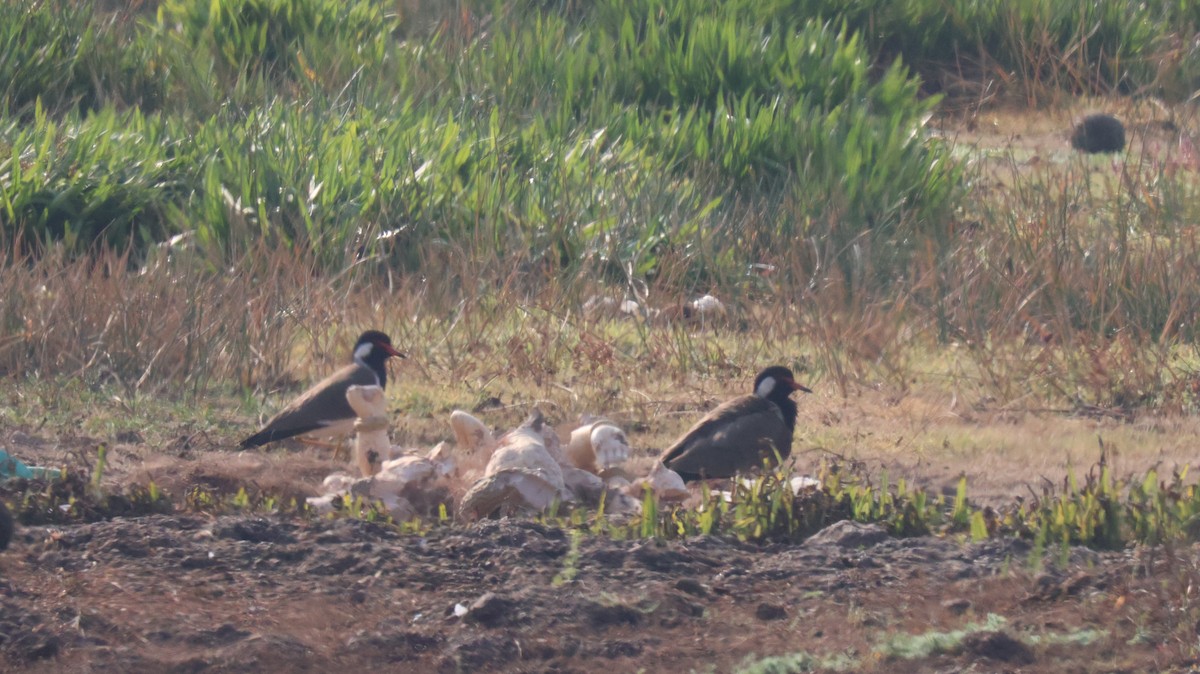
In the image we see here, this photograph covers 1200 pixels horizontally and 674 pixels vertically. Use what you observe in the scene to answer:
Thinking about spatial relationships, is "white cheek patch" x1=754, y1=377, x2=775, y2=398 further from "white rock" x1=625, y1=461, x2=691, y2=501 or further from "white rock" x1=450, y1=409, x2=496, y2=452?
"white rock" x1=450, y1=409, x2=496, y2=452

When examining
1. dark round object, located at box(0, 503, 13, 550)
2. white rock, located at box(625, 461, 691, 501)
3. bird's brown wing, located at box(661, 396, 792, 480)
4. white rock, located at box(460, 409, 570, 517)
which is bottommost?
bird's brown wing, located at box(661, 396, 792, 480)

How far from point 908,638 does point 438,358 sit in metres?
4.71

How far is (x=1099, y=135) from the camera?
1416cm

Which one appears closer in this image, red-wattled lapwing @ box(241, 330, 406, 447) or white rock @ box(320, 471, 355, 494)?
white rock @ box(320, 471, 355, 494)

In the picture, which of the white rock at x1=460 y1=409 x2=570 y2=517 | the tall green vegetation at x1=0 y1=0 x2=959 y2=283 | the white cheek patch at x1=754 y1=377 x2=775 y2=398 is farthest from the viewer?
the tall green vegetation at x1=0 y1=0 x2=959 y2=283

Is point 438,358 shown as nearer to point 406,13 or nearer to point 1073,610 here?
point 1073,610

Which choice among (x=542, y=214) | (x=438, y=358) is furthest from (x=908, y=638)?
(x=542, y=214)

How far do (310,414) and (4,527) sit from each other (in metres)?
2.32

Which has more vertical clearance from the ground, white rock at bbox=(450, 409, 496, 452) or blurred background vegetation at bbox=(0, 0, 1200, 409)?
white rock at bbox=(450, 409, 496, 452)

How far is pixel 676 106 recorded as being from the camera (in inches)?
476

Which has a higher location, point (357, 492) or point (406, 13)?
point (357, 492)

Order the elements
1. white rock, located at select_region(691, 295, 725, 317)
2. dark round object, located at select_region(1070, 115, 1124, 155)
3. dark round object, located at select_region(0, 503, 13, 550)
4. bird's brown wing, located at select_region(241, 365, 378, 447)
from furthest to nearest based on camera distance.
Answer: dark round object, located at select_region(1070, 115, 1124, 155) → white rock, located at select_region(691, 295, 725, 317) → bird's brown wing, located at select_region(241, 365, 378, 447) → dark round object, located at select_region(0, 503, 13, 550)

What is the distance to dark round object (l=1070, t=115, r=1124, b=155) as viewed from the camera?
46.2 feet

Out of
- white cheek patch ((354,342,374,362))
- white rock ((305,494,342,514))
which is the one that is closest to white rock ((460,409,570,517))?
white rock ((305,494,342,514))
